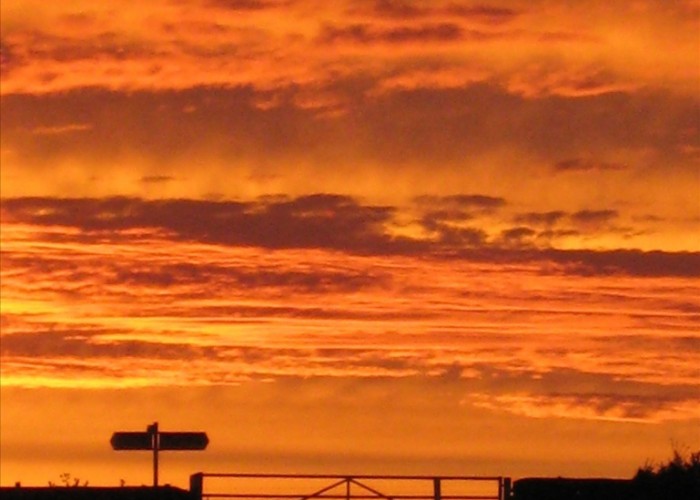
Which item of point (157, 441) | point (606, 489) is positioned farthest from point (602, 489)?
point (157, 441)

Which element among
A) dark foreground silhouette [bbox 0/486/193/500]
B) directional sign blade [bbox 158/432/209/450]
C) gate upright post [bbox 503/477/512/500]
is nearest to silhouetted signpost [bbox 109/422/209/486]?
directional sign blade [bbox 158/432/209/450]

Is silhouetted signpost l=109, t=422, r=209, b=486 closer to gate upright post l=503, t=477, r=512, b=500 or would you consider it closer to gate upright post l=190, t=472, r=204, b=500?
gate upright post l=190, t=472, r=204, b=500

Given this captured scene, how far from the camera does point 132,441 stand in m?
43.4

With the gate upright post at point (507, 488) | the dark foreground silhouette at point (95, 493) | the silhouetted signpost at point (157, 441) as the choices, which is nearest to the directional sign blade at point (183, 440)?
the silhouetted signpost at point (157, 441)

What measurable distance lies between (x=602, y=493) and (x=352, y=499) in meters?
5.55

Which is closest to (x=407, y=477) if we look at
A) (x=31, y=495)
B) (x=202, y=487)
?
(x=202, y=487)

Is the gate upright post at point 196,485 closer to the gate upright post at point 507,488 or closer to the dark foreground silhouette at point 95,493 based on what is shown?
the dark foreground silhouette at point 95,493

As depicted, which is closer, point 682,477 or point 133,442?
point 133,442

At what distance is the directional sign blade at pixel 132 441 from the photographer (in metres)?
43.3

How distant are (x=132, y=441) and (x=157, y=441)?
52 centimetres

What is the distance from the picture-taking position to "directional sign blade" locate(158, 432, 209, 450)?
43219 millimetres

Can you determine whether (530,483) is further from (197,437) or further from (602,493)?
(197,437)

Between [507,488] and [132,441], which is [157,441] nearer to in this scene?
[132,441]

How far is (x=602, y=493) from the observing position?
46.1 m
